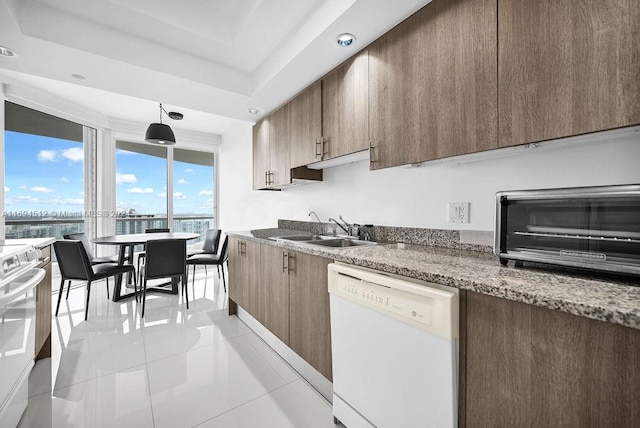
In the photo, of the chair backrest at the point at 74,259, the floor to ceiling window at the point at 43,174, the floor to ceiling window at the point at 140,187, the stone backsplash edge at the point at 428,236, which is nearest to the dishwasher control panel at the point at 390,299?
the stone backsplash edge at the point at 428,236

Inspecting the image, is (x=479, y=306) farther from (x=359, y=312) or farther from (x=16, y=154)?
(x=16, y=154)

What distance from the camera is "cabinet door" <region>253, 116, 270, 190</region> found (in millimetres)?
3021

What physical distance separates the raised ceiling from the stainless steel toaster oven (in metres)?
1.19

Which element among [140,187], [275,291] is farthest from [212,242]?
[275,291]

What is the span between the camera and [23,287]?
137 cm

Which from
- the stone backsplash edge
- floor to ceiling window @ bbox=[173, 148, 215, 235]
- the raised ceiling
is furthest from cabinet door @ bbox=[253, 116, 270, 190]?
floor to ceiling window @ bbox=[173, 148, 215, 235]

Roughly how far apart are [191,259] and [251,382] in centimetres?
235

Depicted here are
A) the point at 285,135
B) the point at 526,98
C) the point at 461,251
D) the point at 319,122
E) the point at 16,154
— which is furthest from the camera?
the point at 16,154

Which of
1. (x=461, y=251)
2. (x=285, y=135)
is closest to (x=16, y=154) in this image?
(x=285, y=135)

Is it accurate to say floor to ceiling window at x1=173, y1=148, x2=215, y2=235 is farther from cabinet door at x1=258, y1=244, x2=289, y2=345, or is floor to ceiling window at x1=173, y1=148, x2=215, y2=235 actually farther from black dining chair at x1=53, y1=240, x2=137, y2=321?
cabinet door at x1=258, y1=244, x2=289, y2=345

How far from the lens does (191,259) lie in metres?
3.75

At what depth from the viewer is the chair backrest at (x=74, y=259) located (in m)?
2.82

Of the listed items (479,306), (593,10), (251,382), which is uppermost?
(593,10)

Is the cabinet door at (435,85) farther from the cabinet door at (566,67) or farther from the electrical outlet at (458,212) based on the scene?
the electrical outlet at (458,212)
